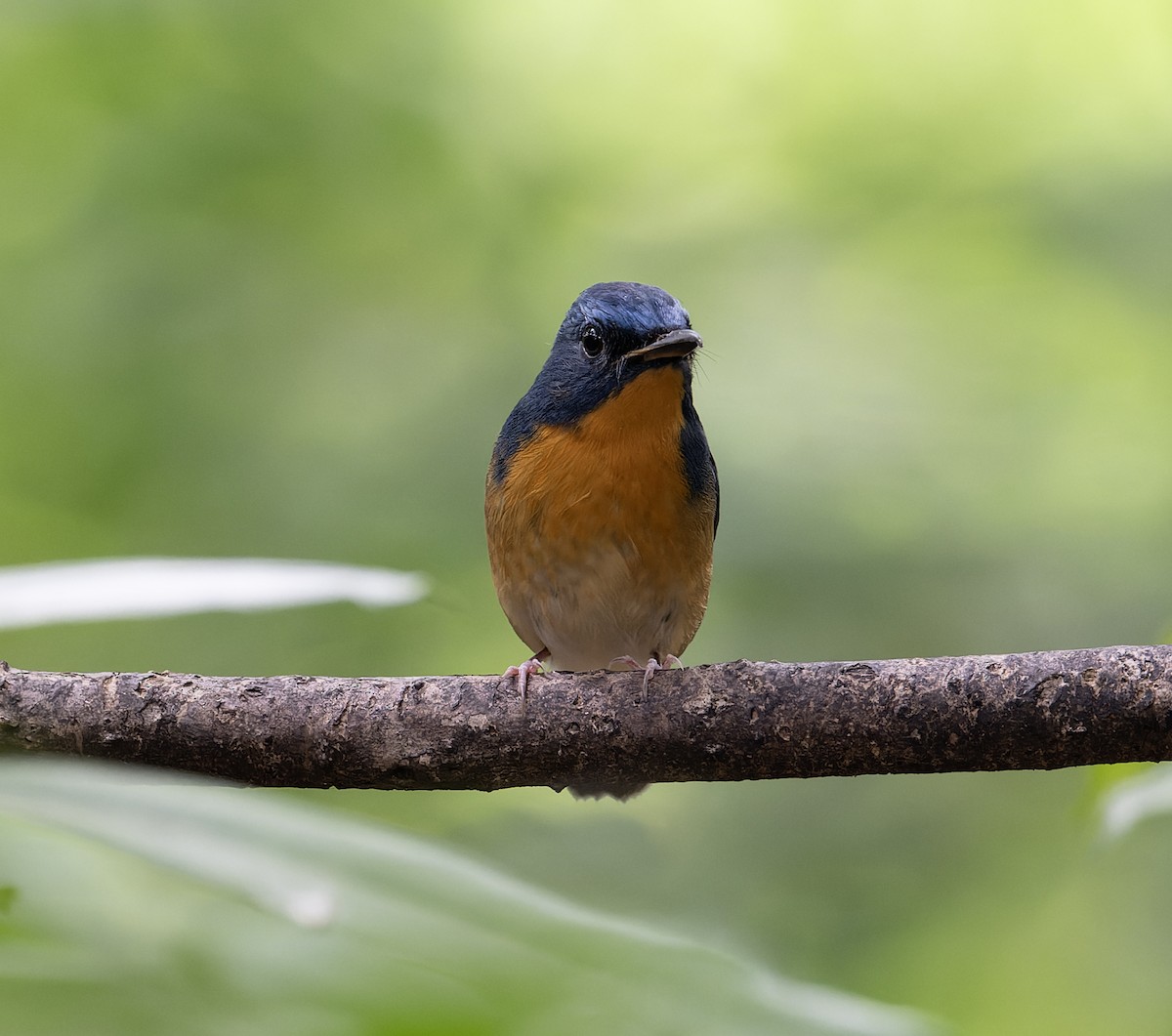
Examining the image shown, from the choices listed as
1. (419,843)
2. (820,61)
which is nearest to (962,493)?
(820,61)

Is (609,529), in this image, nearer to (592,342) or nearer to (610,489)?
(610,489)

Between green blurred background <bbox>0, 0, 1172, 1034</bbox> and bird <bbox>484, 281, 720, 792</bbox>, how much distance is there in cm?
205

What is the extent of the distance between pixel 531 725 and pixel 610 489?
1.44 m

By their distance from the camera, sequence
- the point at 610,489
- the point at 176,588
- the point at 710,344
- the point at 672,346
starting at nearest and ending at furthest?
the point at 176,588 < the point at 672,346 < the point at 610,489 < the point at 710,344

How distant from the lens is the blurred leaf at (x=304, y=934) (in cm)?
112

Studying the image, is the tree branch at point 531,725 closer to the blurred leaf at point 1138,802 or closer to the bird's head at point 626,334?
the blurred leaf at point 1138,802

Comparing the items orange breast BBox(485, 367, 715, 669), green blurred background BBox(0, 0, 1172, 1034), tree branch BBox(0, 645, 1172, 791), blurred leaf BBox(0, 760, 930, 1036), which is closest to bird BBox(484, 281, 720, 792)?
orange breast BBox(485, 367, 715, 669)

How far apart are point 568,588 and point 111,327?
17.3 feet

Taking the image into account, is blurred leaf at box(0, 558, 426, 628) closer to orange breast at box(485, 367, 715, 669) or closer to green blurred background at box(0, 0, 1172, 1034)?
orange breast at box(485, 367, 715, 669)

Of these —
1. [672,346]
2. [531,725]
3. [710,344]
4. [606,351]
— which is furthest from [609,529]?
[710,344]

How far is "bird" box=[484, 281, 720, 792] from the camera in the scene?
428cm

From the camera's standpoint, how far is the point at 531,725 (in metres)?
3.07

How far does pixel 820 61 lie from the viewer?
8.83 m

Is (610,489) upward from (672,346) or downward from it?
downward
